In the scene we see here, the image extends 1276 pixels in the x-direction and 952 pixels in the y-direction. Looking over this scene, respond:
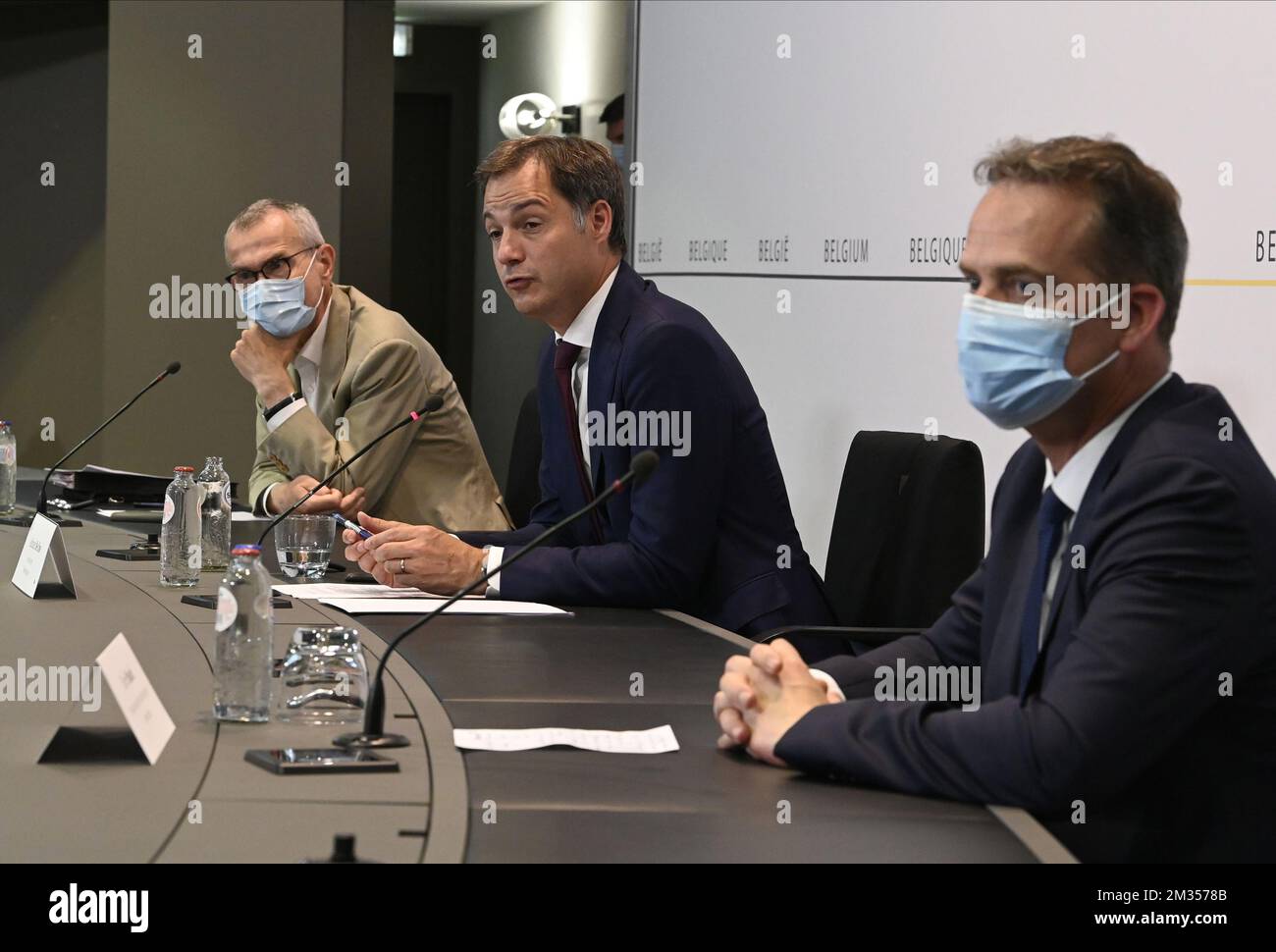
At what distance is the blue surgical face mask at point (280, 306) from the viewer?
3.56 metres

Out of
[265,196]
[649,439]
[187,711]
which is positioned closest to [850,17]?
[649,439]

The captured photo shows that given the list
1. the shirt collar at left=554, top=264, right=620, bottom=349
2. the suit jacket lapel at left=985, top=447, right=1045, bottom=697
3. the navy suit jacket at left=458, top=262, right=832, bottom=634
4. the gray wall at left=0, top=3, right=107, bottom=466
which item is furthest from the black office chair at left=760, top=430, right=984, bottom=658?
the gray wall at left=0, top=3, right=107, bottom=466

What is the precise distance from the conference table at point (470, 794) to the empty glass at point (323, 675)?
4 cm

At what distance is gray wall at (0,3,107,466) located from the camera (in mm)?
6160

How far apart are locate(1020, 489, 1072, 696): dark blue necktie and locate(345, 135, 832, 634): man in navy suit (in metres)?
0.92

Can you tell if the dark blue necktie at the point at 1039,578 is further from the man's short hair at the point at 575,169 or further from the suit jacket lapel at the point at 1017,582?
the man's short hair at the point at 575,169

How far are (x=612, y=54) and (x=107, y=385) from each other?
95.1 inches

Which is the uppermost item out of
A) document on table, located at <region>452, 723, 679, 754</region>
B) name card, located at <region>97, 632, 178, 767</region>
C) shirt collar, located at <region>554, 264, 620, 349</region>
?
shirt collar, located at <region>554, 264, 620, 349</region>

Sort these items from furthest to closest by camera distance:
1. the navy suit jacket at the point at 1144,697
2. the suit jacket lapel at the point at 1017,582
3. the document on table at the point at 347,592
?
the document on table at the point at 347,592, the suit jacket lapel at the point at 1017,582, the navy suit jacket at the point at 1144,697

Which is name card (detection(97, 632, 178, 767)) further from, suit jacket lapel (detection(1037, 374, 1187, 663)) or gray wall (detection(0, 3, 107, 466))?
gray wall (detection(0, 3, 107, 466))

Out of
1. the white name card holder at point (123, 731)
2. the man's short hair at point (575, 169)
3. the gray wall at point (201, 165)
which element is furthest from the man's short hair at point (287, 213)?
the white name card holder at point (123, 731)

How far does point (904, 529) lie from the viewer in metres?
2.71

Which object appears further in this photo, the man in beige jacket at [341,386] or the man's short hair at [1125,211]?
the man in beige jacket at [341,386]
